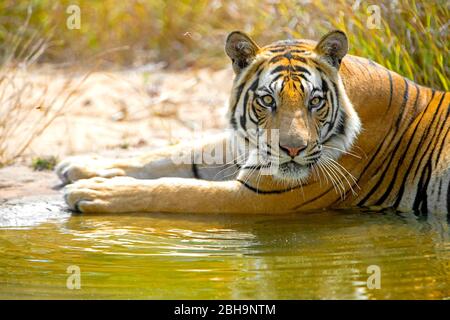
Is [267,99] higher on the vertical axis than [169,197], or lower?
higher

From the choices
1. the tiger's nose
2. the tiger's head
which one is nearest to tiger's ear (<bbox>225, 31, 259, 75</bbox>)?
the tiger's head

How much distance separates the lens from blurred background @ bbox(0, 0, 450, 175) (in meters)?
6.62

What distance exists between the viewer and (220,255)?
4539mm

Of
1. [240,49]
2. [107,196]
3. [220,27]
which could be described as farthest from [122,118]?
[240,49]

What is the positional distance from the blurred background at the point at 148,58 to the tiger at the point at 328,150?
93 centimetres

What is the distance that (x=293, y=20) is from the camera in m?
7.88

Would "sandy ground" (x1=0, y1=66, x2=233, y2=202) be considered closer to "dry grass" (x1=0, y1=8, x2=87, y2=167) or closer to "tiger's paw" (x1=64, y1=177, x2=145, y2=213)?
"dry grass" (x1=0, y1=8, x2=87, y2=167)

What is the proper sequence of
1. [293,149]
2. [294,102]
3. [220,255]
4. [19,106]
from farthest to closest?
[19,106]
[294,102]
[293,149]
[220,255]

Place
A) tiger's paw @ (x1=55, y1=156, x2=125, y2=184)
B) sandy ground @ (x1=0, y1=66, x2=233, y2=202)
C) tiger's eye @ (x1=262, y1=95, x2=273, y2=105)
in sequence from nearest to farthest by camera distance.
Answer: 1. tiger's eye @ (x1=262, y1=95, x2=273, y2=105)
2. tiger's paw @ (x1=55, y1=156, x2=125, y2=184)
3. sandy ground @ (x1=0, y1=66, x2=233, y2=202)

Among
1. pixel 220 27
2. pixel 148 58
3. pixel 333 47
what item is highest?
pixel 220 27

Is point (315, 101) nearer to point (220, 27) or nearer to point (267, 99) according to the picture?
point (267, 99)

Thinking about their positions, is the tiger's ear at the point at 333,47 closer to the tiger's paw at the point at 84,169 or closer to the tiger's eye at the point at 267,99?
the tiger's eye at the point at 267,99

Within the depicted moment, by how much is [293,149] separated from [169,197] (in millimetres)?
972

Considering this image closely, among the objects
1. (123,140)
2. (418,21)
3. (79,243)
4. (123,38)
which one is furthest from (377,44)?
(123,38)
